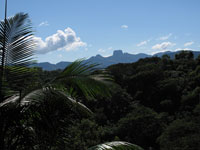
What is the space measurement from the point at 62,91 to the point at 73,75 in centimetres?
20

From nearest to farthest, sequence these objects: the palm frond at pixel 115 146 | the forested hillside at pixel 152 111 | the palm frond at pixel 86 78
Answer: the palm frond at pixel 86 78 → the palm frond at pixel 115 146 → the forested hillside at pixel 152 111

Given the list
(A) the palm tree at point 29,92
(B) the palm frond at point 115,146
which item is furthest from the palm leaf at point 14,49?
(B) the palm frond at point 115,146

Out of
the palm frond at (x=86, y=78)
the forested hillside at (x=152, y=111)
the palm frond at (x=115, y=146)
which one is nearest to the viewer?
the palm frond at (x=86, y=78)

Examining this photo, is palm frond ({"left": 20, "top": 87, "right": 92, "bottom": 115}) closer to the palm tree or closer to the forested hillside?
the palm tree

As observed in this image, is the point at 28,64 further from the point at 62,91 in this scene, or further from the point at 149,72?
the point at 149,72

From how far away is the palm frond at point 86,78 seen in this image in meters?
2.06

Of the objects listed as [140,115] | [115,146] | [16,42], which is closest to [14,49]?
[16,42]

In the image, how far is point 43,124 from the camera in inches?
93.6

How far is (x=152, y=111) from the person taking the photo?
26.6 meters

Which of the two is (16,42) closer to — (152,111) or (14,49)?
(14,49)

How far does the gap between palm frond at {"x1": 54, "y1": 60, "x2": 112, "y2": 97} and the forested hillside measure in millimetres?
11859

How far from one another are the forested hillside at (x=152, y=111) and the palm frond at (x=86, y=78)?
1186cm

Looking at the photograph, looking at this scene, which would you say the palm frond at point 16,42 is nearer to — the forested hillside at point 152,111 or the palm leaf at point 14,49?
the palm leaf at point 14,49

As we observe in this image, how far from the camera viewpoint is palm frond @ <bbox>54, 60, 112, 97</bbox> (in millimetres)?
2064
